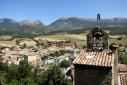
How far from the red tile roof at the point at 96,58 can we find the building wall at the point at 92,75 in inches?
7.9

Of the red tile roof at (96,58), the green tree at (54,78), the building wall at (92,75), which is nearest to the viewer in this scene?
the building wall at (92,75)

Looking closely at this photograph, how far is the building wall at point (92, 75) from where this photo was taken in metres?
13.2

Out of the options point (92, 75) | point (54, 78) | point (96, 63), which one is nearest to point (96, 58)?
point (96, 63)

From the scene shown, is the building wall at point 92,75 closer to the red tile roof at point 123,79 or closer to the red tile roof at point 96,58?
the red tile roof at point 96,58

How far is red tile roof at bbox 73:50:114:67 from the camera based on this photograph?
13502mm

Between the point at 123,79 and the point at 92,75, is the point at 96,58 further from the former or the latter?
the point at 123,79

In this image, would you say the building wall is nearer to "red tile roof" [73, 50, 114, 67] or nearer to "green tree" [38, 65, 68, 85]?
"red tile roof" [73, 50, 114, 67]

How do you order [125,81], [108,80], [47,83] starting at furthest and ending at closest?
[47,83], [125,81], [108,80]

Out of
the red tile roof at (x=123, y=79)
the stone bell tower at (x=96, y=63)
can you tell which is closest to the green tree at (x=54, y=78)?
the red tile roof at (x=123, y=79)

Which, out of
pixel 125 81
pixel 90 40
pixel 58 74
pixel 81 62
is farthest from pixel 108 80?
pixel 58 74

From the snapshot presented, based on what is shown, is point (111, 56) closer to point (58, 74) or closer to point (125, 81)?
point (125, 81)

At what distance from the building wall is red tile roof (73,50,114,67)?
0.66 feet

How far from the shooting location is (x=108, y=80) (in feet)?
43.2

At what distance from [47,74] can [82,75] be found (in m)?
39.8
